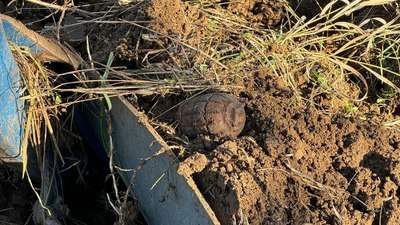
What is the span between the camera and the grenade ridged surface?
2.58 meters

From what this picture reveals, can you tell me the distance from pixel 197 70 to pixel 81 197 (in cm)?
91

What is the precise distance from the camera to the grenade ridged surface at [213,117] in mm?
2578

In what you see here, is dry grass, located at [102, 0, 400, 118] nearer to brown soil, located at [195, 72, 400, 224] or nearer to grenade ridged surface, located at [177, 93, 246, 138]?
grenade ridged surface, located at [177, 93, 246, 138]

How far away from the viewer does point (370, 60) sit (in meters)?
3.29

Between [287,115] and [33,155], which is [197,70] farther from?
[33,155]

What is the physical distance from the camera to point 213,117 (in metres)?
2.58

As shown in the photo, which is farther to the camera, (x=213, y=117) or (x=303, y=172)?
(x=213, y=117)

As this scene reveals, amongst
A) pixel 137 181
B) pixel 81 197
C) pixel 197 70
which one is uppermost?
pixel 197 70

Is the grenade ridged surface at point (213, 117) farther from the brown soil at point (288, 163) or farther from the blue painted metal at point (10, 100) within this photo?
the blue painted metal at point (10, 100)

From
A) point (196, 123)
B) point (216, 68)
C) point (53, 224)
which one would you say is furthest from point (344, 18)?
point (53, 224)

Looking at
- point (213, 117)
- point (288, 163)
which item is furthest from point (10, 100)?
point (288, 163)

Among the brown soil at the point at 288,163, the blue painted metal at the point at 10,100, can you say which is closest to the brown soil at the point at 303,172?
the brown soil at the point at 288,163

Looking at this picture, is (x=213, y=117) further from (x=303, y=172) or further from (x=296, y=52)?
(x=296, y=52)

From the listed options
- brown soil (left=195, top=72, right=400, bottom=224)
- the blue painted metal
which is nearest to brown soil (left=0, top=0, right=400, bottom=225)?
brown soil (left=195, top=72, right=400, bottom=224)
